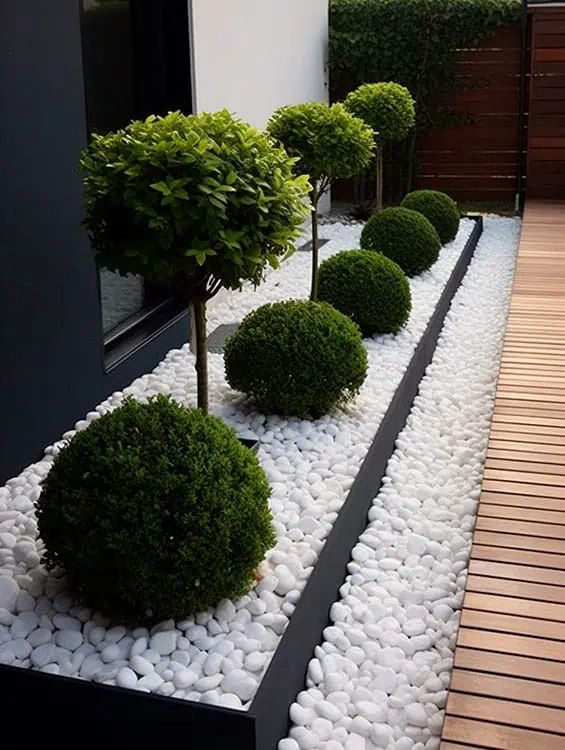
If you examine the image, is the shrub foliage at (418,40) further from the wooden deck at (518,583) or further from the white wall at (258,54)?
the wooden deck at (518,583)

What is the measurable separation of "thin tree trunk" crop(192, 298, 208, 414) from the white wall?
267 centimetres

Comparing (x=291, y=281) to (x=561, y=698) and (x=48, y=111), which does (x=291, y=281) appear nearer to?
(x=48, y=111)

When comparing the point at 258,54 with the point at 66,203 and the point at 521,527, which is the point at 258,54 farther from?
the point at 521,527

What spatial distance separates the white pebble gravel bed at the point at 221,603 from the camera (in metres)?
2.15

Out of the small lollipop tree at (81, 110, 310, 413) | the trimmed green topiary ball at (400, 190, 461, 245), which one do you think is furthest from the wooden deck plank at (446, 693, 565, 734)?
the trimmed green topiary ball at (400, 190, 461, 245)

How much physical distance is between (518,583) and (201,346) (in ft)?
3.96

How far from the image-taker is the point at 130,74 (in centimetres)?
482

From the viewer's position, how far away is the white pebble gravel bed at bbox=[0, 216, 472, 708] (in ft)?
7.04

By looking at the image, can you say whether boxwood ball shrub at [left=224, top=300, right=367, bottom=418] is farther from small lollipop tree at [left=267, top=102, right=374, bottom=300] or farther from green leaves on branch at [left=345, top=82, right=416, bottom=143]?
green leaves on branch at [left=345, top=82, right=416, bottom=143]

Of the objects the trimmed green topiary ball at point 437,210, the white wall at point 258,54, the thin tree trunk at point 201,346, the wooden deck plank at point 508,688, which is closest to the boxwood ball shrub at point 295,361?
the thin tree trunk at point 201,346

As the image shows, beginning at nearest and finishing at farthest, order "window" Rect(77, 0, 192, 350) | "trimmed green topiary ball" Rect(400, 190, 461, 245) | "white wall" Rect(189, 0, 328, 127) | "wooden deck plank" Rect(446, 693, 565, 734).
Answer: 1. "wooden deck plank" Rect(446, 693, 565, 734)
2. "window" Rect(77, 0, 192, 350)
3. "white wall" Rect(189, 0, 328, 127)
4. "trimmed green topiary ball" Rect(400, 190, 461, 245)

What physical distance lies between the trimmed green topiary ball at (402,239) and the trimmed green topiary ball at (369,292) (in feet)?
3.91

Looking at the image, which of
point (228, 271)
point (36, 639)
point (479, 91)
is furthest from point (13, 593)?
point (479, 91)

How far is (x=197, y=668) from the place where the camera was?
7.11 feet
